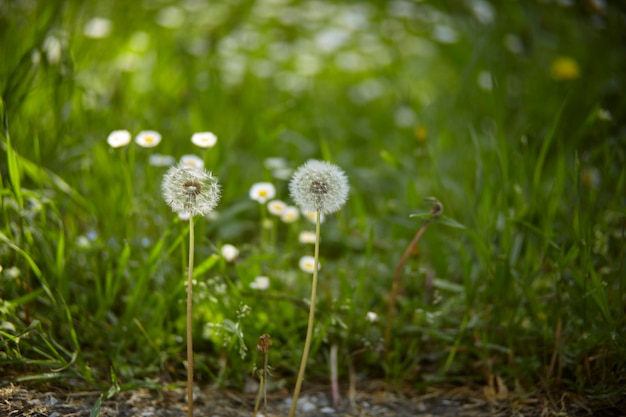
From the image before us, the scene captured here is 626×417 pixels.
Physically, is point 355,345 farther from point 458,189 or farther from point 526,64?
point 526,64

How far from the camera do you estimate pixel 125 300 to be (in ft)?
5.83

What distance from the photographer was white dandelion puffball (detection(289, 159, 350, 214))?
1334 millimetres

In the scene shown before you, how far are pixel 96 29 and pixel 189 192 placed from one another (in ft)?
6.94

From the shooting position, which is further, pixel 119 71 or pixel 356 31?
pixel 356 31

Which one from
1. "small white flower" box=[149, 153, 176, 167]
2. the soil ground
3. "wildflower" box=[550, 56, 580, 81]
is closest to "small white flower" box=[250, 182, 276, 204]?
"small white flower" box=[149, 153, 176, 167]

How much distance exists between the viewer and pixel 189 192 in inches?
51.2

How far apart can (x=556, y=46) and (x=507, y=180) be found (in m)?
1.90

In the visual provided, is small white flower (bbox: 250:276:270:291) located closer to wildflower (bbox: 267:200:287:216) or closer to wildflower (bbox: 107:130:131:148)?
wildflower (bbox: 267:200:287:216)

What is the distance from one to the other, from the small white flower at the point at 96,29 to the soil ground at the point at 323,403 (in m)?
2.06

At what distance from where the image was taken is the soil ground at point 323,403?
147 centimetres

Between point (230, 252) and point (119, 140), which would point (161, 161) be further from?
point (230, 252)

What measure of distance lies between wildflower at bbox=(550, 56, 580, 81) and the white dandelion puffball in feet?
7.17

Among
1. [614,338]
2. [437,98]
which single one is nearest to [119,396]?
[614,338]

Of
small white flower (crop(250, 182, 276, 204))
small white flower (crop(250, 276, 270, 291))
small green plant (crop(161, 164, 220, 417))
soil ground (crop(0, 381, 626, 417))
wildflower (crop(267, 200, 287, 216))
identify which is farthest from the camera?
wildflower (crop(267, 200, 287, 216))
